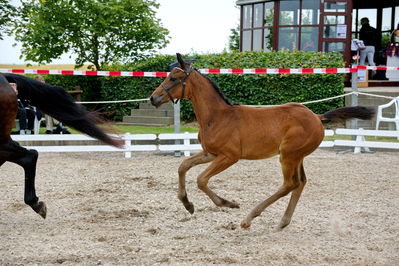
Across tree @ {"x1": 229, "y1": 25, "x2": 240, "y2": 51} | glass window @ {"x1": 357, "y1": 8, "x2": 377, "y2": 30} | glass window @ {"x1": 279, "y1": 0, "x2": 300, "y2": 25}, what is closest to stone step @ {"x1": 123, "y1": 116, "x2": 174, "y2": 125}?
glass window @ {"x1": 279, "y1": 0, "x2": 300, "y2": 25}

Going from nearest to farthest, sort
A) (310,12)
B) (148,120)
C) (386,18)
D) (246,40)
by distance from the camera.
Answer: (148,120), (310,12), (386,18), (246,40)

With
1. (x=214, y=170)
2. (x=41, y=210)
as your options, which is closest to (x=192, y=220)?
(x=214, y=170)

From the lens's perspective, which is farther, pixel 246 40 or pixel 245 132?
pixel 246 40

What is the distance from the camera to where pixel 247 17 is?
64.6 ft

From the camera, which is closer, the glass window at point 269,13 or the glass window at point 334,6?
the glass window at point 334,6

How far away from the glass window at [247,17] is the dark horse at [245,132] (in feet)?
45.8

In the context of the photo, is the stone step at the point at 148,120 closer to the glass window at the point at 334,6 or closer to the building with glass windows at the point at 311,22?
the building with glass windows at the point at 311,22

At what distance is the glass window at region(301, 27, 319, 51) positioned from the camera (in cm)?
1727

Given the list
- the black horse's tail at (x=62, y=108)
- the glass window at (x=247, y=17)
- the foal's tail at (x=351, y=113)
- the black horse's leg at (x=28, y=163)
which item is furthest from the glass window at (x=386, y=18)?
the black horse's leg at (x=28, y=163)

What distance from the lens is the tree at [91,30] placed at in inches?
628

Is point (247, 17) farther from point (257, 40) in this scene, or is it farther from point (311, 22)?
point (311, 22)

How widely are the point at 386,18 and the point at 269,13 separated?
4105 mm

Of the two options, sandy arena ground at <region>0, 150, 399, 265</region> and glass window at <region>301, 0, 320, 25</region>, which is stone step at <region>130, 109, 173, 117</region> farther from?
sandy arena ground at <region>0, 150, 399, 265</region>

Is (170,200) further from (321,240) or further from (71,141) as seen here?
(71,141)
